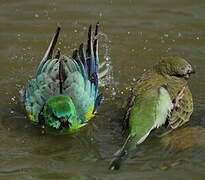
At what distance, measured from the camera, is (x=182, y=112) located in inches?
283

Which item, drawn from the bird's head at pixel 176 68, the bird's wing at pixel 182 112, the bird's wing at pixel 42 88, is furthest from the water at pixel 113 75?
the bird's head at pixel 176 68

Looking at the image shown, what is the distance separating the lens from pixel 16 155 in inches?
265

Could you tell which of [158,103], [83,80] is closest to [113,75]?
[83,80]

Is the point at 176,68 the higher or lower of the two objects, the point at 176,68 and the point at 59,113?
the higher

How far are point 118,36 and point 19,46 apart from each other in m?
1.46

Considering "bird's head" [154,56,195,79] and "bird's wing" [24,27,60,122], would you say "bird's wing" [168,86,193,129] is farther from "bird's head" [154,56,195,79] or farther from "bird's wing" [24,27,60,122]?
"bird's wing" [24,27,60,122]

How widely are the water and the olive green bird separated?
0.17 metres

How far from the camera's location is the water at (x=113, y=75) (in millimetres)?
6480

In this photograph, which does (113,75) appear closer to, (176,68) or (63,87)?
(176,68)

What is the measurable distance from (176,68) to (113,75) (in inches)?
46.6

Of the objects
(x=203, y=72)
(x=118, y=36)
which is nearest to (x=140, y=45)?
(x=118, y=36)

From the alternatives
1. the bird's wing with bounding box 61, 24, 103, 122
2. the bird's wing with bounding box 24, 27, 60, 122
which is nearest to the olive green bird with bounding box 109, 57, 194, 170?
the bird's wing with bounding box 61, 24, 103, 122

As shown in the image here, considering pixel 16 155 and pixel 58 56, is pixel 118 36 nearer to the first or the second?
pixel 58 56

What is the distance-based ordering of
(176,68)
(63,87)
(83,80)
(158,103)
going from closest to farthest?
(158,103), (63,87), (83,80), (176,68)
